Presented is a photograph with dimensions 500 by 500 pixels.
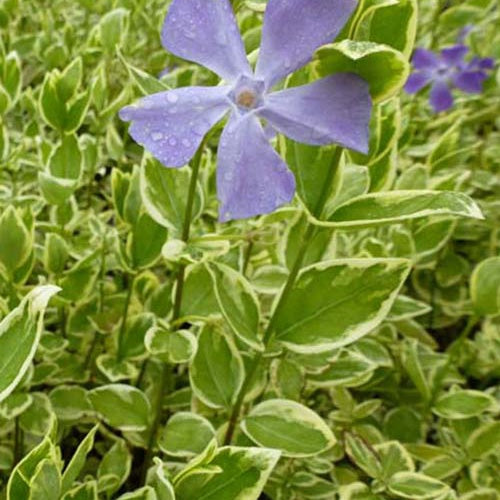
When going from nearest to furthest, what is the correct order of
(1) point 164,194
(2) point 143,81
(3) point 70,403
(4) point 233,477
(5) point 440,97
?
(4) point 233,477, (2) point 143,81, (1) point 164,194, (3) point 70,403, (5) point 440,97

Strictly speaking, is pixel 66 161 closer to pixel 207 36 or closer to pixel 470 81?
pixel 207 36

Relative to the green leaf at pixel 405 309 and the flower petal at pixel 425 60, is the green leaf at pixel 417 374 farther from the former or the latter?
the flower petal at pixel 425 60

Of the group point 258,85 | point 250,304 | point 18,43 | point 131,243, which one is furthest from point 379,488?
point 18,43

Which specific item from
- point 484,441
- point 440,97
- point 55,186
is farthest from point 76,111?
point 440,97

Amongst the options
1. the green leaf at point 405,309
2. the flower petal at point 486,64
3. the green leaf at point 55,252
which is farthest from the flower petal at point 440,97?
the green leaf at point 55,252

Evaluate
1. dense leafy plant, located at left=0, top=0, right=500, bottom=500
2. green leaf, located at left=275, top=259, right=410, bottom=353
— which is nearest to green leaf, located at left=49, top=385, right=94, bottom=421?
dense leafy plant, located at left=0, top=0, right=500, bottom=500
